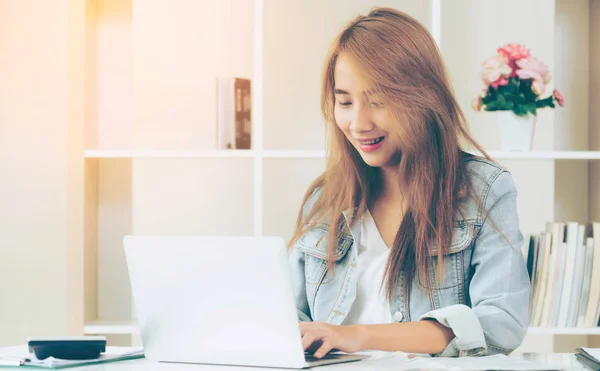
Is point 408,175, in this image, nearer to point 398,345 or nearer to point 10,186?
point 398,345

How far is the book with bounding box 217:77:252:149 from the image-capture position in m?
2.84

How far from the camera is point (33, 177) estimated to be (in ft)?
8.89

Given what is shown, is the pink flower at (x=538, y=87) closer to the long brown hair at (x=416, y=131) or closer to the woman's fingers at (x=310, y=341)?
the long brown hair at (x=416, y=131)

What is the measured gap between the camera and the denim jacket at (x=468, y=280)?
1667mm

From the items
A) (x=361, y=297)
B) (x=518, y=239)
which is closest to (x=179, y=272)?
(x=361, y=297)

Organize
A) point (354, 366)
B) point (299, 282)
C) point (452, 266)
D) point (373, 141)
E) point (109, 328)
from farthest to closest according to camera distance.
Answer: point (109, 328)
point (299, 282)
point (373, 141)
point (452, 266)
point (354, 366)

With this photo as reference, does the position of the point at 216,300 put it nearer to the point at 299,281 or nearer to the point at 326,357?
the point at 326,357

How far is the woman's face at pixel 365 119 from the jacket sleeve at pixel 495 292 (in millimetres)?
257

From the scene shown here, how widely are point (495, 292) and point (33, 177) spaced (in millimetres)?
1570

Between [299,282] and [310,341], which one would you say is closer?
[310,341]

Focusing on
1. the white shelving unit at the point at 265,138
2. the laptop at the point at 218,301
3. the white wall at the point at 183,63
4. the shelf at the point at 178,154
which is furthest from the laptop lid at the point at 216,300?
the white wall at the point at 183,63

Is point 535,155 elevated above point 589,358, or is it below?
above

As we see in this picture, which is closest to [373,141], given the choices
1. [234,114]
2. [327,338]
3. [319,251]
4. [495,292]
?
[319,251]

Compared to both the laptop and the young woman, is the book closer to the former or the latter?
the young woman
